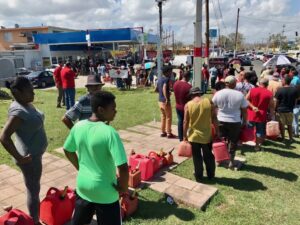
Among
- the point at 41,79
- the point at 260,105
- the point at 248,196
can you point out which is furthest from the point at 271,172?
the point at 41,79

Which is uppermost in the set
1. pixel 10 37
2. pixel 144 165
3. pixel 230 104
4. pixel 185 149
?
pixel 10 37

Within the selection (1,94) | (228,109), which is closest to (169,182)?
(228,109)

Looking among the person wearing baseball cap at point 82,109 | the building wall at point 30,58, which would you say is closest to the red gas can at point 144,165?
the person wearing baseball cap at point 82,109

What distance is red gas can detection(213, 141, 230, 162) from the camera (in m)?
5.65

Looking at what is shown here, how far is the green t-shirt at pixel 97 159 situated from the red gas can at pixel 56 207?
1.24m

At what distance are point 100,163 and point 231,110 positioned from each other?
361cm

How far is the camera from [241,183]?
5.29 m

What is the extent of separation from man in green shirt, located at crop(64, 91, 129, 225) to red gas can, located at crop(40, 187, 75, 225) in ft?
3.68

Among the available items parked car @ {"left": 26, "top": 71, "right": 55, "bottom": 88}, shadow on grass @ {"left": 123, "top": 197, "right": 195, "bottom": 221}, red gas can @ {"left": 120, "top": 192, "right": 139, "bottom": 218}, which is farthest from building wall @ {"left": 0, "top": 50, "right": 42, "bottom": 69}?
red gas can @ {"left": 120, "top": 192, "right": 139, "bottom": 218}

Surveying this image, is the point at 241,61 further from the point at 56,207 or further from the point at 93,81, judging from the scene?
the point at 56,207

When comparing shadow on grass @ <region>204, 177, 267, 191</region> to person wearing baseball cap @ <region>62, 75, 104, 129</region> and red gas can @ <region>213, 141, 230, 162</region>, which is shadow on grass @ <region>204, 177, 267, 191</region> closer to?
red gas can @ <region>213, 141, 230, 162</region>

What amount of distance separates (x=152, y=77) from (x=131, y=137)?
43.4 feet

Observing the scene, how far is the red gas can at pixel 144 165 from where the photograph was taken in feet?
17.2

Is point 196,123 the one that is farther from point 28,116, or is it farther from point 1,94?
point 1,94
